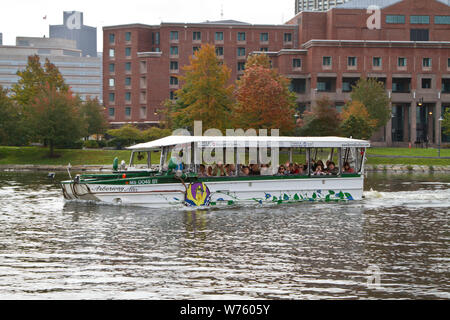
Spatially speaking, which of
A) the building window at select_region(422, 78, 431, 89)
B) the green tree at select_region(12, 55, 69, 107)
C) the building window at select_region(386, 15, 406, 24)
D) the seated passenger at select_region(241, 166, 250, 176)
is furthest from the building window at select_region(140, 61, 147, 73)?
the seated passenger at select_region(241, 166, 250, 176)

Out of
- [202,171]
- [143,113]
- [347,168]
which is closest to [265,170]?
[202,171]

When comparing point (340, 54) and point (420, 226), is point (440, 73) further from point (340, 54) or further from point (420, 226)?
point (420, 226)

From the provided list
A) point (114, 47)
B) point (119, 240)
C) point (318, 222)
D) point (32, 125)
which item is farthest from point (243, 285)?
point (114, 47)

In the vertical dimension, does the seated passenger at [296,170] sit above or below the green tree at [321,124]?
below

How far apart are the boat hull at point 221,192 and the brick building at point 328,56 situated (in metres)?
67.1

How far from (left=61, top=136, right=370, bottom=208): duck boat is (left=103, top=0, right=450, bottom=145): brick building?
66514 millimetres

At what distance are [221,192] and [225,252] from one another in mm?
11397

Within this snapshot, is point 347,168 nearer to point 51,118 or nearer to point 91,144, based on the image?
point 51,118

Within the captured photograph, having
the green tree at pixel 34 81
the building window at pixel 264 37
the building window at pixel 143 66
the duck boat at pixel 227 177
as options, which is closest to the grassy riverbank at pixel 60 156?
the green tree at pixel 34 81

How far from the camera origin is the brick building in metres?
98.7

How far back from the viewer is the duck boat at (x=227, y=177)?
27.8 metres

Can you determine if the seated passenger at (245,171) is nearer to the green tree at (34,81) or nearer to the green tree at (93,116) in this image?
the green tree at (34,81)

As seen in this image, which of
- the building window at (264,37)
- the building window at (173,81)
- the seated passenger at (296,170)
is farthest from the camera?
the building window at (264,37)

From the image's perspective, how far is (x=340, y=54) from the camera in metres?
98.4
